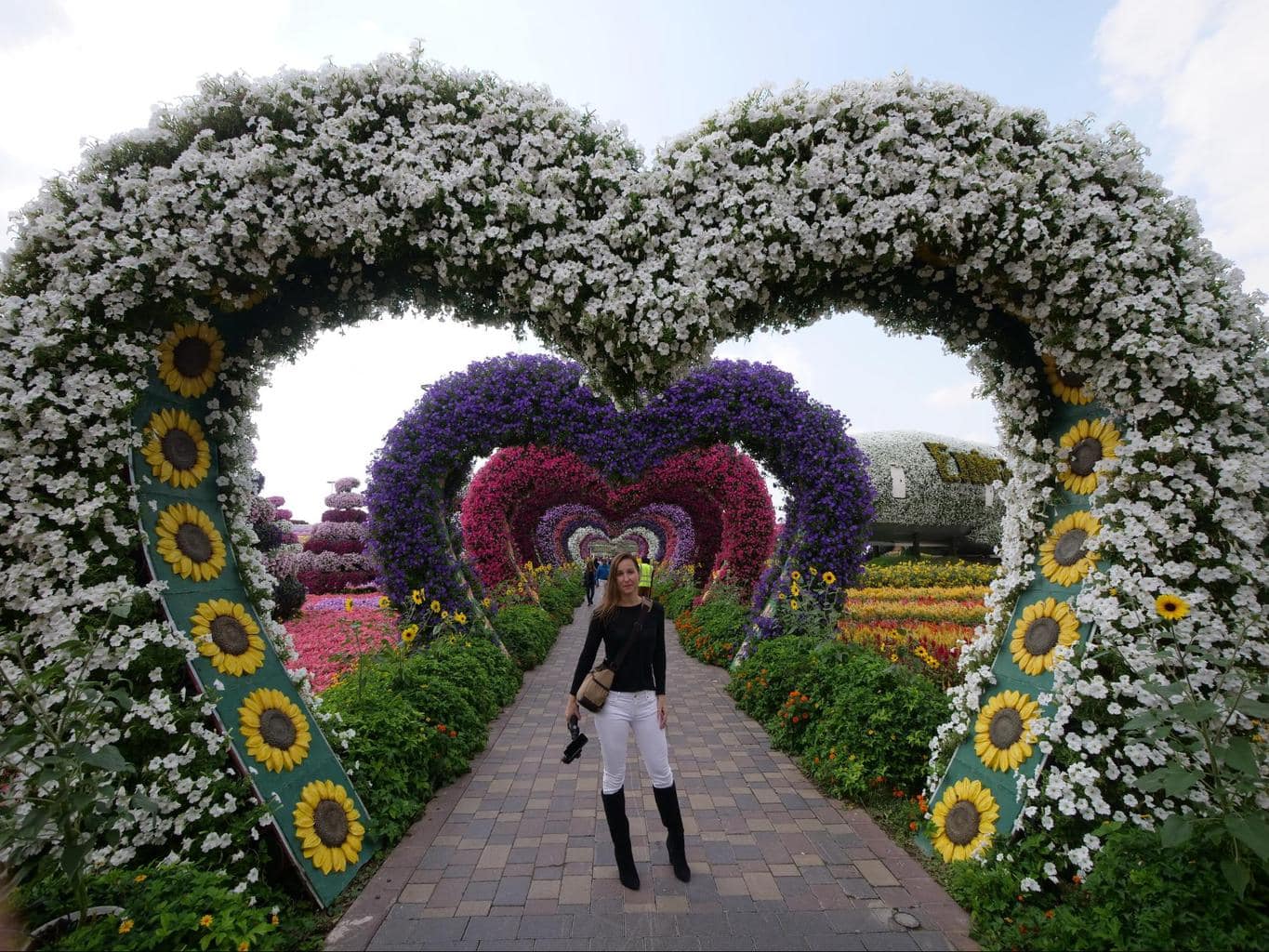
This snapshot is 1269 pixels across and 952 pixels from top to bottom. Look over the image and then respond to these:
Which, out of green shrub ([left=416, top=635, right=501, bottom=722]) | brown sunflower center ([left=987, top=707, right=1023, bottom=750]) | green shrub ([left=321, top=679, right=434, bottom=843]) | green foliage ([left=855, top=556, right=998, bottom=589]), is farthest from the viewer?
green foliage ([left=855, top=556, right=998, bottom=589])

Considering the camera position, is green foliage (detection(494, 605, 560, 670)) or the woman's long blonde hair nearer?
the woman's long blonde hair

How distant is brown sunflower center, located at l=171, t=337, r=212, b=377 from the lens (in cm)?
335

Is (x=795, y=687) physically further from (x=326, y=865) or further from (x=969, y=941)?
(x=326, y=865)

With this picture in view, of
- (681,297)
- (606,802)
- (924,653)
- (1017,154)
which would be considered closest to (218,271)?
(681,297)

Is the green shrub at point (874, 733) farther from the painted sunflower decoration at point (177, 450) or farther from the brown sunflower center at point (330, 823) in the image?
the painted sunflower decoration at point (177, 450)

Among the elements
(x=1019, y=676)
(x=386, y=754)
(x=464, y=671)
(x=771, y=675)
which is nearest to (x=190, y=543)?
(x=386, y=754)

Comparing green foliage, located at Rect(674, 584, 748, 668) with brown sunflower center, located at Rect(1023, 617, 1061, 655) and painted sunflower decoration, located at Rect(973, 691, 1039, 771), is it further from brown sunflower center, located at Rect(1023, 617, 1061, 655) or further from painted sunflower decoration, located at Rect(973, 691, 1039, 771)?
brown sunflower center, located at Rect(1023, 617, 1061, 655)

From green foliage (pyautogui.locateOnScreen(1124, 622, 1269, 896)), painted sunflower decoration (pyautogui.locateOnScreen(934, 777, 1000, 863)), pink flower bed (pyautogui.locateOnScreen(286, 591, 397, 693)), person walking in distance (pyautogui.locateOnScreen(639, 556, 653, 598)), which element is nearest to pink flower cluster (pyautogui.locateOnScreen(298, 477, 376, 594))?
pink flower bed (pyautogui.locateOnScreen(286, 591, 397, 693))

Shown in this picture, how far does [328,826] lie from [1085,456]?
413 cm

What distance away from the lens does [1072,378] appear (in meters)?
3.48

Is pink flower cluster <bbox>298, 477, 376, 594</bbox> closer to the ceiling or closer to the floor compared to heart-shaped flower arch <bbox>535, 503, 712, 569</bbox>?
closer to the floor

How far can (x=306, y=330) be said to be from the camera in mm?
3840

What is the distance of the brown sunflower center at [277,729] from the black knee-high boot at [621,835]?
1558 mm

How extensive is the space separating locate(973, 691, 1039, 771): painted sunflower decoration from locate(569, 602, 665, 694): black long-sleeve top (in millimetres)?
1640
